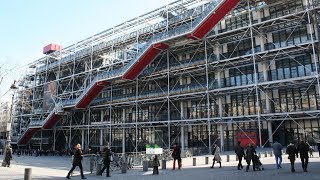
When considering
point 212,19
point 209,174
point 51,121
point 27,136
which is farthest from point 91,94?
point 209,174

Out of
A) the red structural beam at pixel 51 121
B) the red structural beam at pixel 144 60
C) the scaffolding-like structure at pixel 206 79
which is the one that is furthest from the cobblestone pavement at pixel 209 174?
the red structural beam at pixel 51 121

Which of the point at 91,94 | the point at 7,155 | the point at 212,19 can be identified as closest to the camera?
the point at 7,155

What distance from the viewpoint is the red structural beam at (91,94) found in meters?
33.3

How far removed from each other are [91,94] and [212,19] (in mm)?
16198

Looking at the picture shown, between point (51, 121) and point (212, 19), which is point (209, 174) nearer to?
point (212, 19)

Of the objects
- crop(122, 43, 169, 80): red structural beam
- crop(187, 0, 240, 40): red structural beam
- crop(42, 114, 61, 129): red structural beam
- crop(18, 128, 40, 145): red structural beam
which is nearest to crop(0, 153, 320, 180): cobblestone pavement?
crop(187, 0, 240, 40): red structural beam

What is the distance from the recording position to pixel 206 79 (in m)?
28.3

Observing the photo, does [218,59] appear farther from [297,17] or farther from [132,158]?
[132,158]

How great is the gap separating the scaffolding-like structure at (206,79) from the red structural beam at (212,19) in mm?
104

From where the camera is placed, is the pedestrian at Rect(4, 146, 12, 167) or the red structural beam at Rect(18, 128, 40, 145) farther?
the red structural beam at Rect(18, 128, 40, 145)

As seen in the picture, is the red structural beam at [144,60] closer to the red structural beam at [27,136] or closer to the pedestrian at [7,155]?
the pedestrian at [7,155]

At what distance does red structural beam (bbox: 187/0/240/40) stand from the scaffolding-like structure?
0.10 m

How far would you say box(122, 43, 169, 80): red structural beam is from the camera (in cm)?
2925

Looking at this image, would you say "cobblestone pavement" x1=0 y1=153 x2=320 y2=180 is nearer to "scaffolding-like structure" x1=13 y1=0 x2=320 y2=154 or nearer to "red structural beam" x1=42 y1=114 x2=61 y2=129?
"scaffolding-like structure" x1=13 y1=0 x2=320 y2=154
